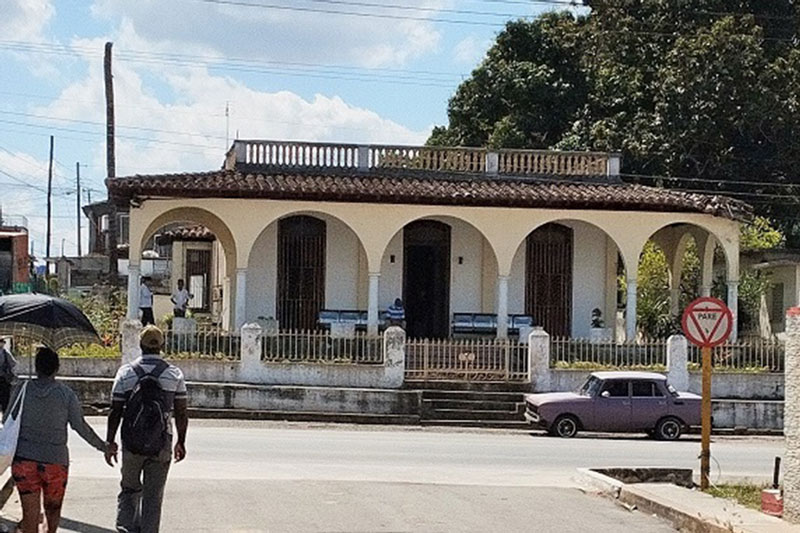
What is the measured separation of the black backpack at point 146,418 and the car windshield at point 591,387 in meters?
16.1

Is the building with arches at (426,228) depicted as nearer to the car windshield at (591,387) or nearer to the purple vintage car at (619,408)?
the car windshield at (591,387)

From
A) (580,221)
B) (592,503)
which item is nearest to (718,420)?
(580,221)

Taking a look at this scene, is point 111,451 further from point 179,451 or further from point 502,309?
point 502,309

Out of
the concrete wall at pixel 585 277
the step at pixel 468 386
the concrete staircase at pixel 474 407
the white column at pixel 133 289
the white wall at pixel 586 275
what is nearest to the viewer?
the concrete staircase at pixel 474 407

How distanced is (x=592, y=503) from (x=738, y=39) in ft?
101

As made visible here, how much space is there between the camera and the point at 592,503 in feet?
47.6

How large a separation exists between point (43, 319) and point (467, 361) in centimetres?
1745

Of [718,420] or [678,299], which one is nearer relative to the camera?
[718,420]

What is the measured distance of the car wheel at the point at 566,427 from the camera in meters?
24.7

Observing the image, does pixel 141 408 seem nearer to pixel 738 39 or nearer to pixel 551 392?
pixel 551 392

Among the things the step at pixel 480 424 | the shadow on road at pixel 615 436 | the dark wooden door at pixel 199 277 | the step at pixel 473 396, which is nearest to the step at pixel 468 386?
the step at pixel 473 396

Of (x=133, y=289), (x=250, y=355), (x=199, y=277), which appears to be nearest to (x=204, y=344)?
(x=250, y=355)

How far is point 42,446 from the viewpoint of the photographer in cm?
961

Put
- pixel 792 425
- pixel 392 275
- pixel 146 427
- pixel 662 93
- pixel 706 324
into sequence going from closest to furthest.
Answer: pixel 146 427, pixel 792 425, pixel 706 324, pixel 392 275, pixel 662 93
